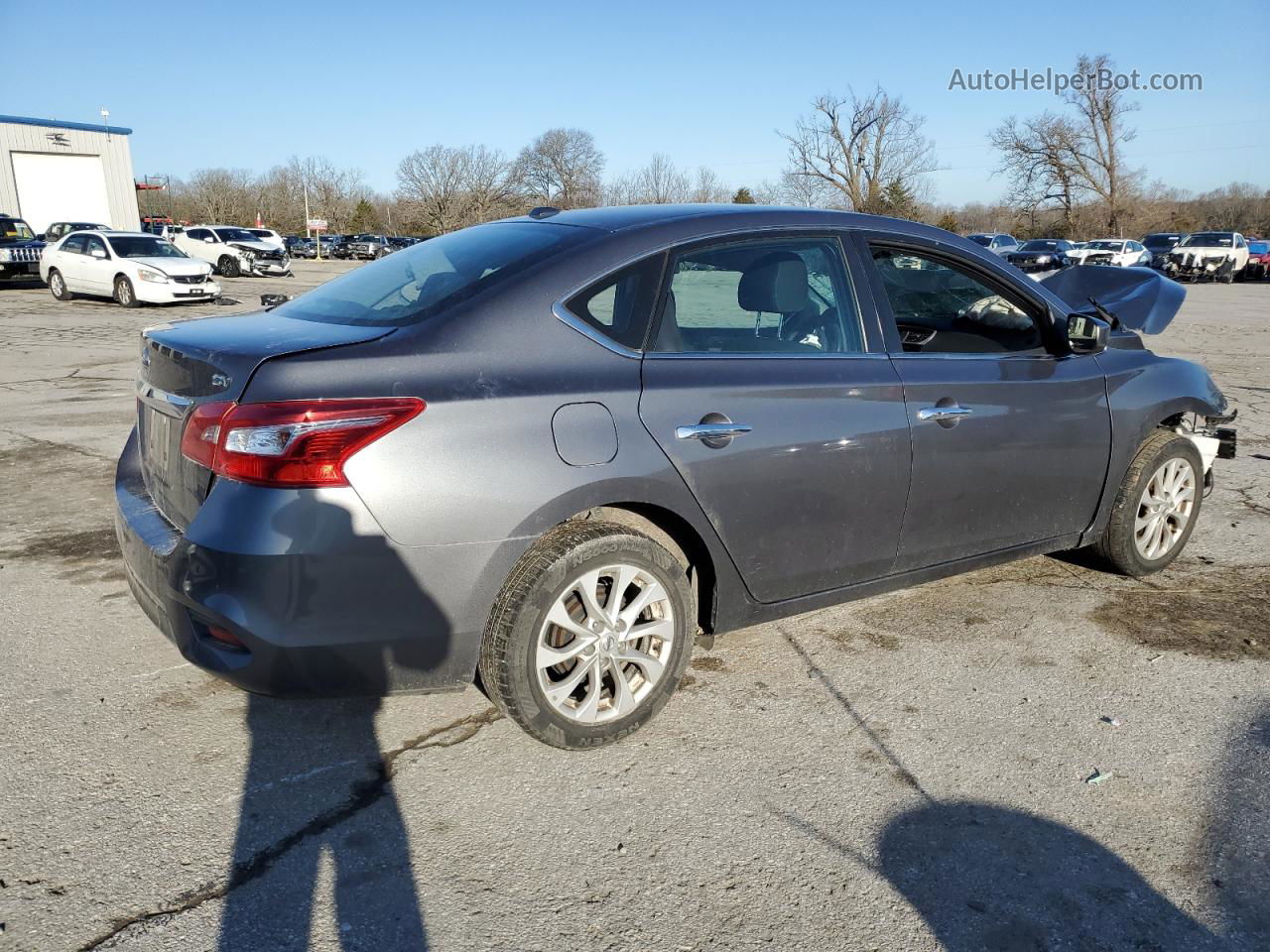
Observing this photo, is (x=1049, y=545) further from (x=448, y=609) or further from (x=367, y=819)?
(x=367, y=819)

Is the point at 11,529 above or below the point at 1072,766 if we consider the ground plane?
above

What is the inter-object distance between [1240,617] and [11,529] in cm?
594

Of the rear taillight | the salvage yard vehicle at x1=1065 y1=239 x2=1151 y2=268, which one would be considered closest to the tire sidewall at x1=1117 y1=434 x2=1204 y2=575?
the rear taillight

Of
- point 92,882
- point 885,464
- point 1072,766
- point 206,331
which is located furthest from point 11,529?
point 1072,766

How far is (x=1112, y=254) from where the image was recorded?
1455 inches

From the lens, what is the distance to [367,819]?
272cm

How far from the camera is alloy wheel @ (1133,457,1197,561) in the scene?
456cm

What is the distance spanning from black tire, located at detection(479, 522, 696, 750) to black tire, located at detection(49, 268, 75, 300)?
22.5 meters

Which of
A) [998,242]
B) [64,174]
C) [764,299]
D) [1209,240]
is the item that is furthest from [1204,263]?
[64,174]

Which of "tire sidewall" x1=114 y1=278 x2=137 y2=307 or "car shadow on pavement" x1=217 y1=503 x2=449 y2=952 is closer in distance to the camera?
"car shadow on pavement" x1=217 y1=503 x2=449 y2=952

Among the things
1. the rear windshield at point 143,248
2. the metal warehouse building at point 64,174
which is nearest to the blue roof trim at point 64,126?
the metal warehouse building at point 64,174

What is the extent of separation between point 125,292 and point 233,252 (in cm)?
1067

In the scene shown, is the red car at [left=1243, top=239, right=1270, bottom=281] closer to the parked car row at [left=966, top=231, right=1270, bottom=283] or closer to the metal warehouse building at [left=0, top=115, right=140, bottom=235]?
the parked car row at [left=966, top=231, right=1270, bottom=283]

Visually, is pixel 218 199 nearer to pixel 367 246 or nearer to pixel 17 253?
pixel 367 246
